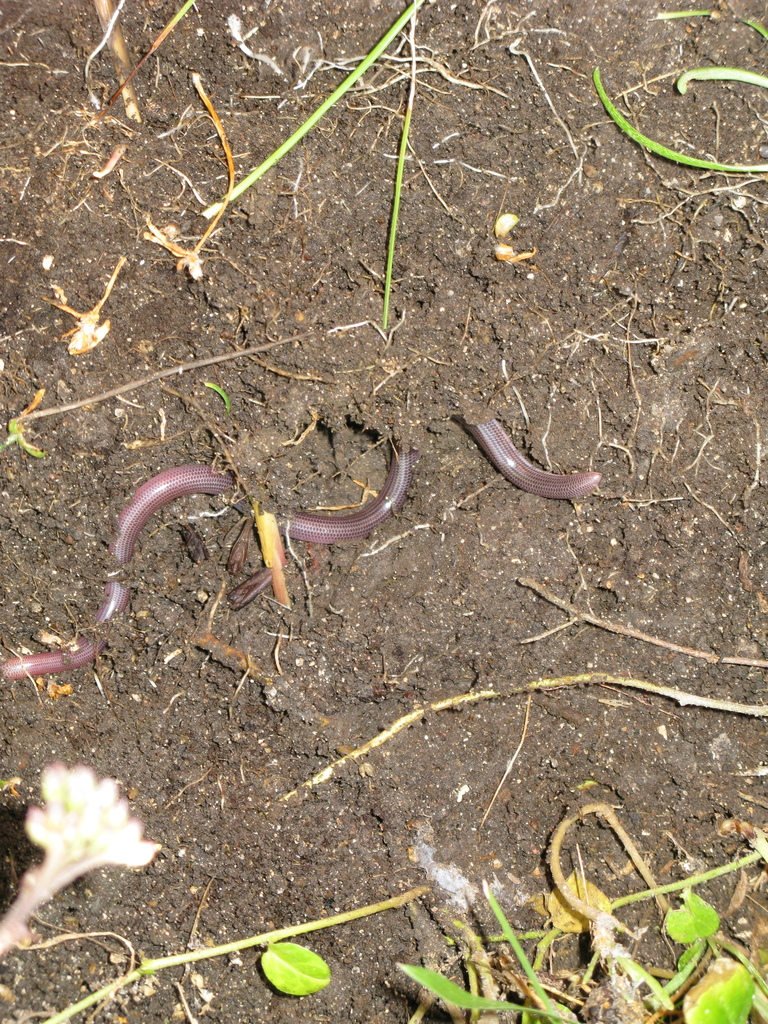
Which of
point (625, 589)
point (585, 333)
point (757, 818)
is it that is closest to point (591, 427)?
point (585, 333)

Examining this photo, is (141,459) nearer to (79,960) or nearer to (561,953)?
(79,960)

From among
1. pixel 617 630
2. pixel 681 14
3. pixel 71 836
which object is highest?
pixel 681 14

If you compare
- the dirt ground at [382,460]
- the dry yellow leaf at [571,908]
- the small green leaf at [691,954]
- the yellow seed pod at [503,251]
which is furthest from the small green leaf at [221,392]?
the small green leaf at [691,954]

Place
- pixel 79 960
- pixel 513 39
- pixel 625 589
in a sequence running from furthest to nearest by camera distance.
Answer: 1. pixel 625 589
2. pixel 79 960
3. pixel 513 39

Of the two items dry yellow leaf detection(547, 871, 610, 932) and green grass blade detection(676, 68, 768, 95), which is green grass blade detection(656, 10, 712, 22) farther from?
dry yellow leaf detection(547, 871, 610, 932)

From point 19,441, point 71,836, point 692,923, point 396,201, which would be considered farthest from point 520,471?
point 71,836

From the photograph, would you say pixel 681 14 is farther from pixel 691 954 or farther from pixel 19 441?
pixel 691 954
